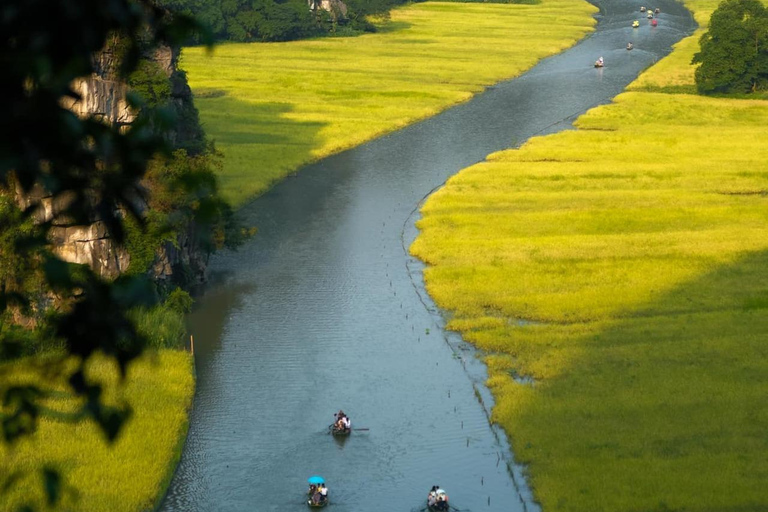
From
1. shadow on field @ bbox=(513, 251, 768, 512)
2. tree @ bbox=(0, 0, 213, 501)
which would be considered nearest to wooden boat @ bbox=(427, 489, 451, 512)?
shadow on field @ bbox=(513, 251, 768, 512)

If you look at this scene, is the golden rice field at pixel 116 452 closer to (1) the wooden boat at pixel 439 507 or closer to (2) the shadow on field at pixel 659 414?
(1) the wooden boat at pixel 439 507

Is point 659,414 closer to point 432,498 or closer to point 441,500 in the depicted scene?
point 441,500

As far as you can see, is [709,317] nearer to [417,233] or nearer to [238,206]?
[417,233]

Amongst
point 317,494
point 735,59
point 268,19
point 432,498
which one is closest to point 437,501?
point 432,498

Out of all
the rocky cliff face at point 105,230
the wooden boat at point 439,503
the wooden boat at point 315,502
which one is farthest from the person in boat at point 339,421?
the rocky cliff face at point 105,230

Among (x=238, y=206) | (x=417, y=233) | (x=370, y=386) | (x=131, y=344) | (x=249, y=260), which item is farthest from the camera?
(x=238, y=206)

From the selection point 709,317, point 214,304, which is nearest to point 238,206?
point 214,304

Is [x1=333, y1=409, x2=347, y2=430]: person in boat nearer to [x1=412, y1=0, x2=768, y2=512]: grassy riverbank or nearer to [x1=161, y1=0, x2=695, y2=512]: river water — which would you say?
[x1=161, y1=0, x2=695, y2=512]: river water
